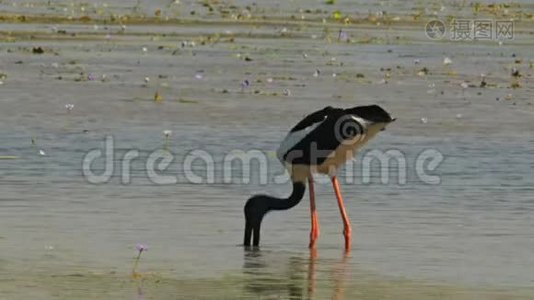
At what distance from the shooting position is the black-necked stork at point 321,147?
10688mm

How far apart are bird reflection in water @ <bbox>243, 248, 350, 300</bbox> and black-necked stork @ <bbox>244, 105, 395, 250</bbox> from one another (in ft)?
1.73

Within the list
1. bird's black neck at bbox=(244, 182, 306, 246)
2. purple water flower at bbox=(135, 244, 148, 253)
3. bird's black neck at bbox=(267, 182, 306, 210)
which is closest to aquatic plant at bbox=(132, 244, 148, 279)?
purple water flower at bbox=(135, 244, 148, 253)

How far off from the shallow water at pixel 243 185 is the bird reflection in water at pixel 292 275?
0.05 feet

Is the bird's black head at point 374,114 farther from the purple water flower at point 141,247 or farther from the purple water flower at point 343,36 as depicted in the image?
the purple water flower at point 343,36

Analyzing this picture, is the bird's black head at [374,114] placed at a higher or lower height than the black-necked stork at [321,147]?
higher

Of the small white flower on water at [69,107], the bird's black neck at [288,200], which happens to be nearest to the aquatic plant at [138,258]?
the bird's black neck at [288,200]

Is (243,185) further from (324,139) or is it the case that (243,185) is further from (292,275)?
(292,275)

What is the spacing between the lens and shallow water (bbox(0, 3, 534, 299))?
9.18 metres

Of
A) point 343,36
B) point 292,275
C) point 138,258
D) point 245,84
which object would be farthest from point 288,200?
point 343,36

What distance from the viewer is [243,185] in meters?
12.8

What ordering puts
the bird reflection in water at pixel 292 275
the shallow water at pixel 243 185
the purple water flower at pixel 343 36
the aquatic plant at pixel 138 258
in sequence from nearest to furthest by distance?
the bird reflection in water at pixel 292 275
the aquatic plant at pixel 138 258
the shallow water at pixel 243 185
the purple water flower at pixel 343 36

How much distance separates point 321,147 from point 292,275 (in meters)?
1.73

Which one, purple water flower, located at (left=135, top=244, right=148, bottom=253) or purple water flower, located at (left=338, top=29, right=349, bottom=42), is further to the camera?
purple water flower, located at (left=338, top=29, right=349, bottom=42)

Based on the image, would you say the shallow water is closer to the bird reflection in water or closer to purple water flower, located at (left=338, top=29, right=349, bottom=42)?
the bird reflection in water
